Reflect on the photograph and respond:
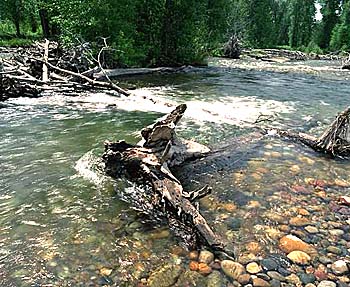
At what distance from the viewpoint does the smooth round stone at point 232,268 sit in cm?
344

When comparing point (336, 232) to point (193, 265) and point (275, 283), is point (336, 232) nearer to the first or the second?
point (275, 283)

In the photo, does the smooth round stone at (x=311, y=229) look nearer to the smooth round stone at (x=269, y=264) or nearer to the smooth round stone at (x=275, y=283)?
the smooth round stone at (x=269, y=264)

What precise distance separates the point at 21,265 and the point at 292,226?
308 centimetres

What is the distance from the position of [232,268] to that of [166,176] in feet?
5.35

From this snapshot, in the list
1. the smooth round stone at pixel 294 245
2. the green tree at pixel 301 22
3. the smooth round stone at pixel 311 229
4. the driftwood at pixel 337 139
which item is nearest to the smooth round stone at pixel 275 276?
the smooth round stone at pixel 294 245

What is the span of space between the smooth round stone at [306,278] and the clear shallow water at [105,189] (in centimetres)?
50

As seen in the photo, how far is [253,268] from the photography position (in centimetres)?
354

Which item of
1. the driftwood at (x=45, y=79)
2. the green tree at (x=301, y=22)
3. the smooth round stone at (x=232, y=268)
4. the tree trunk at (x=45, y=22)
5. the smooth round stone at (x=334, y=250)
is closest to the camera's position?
the smooth round stone at (x=232, y=268)

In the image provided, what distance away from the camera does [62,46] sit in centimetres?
1831

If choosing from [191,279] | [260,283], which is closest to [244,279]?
[260,283]

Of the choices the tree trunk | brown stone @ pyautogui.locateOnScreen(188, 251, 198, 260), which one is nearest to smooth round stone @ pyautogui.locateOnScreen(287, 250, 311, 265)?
brown stone @ pyautogui.locateOnScreen(188, 251, 198, 260)

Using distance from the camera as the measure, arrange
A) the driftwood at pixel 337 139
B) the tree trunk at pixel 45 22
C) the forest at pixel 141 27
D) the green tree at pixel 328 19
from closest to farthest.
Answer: the driftwood at pixel 337 139, the forest at pixel 141 27, the tree trunk at pixel 45 22, the green tree at pixel 328 19

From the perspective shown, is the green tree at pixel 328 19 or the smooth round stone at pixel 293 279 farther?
the green tree at pixel 328 19

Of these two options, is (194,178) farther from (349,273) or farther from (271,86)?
(271,86)
